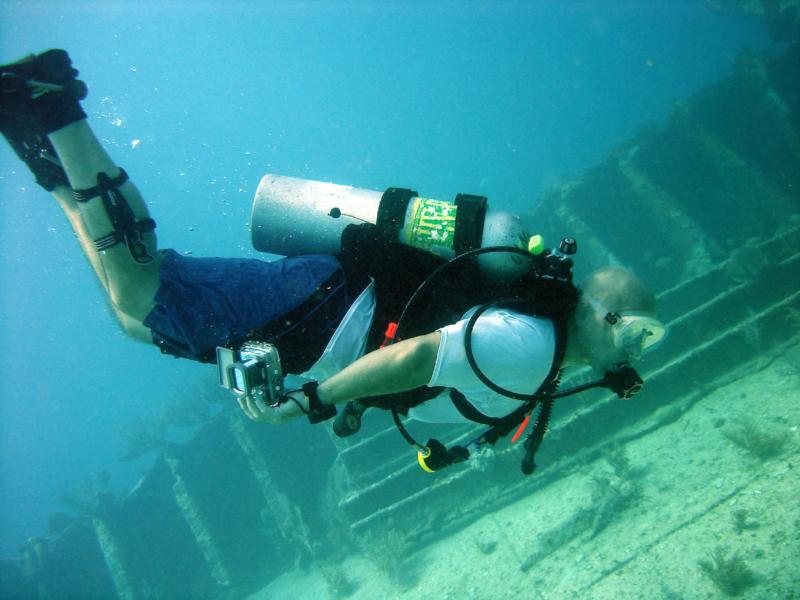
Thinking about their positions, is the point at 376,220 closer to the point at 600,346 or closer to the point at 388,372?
the point at 388,372

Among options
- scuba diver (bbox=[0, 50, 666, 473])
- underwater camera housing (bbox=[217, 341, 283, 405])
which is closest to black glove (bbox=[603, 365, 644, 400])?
scuba diver (bbox=[0, 50, 666, 473])

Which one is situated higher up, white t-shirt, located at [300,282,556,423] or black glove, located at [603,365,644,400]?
white t-shirt, located at [300,282,556,423]

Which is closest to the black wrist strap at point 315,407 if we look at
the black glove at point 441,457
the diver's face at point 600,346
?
the black glove at point 441,457

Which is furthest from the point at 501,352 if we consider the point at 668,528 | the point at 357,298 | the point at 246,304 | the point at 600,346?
the point at 668,528

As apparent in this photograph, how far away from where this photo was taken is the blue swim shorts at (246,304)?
2.96 metres

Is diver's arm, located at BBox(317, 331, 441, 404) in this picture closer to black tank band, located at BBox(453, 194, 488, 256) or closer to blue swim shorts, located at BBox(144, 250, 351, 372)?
blue swim shorts, located at BBox(144, 250, 351, 372)

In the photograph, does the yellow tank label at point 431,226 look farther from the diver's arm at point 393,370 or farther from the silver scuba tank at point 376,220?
the diver's arm at point 393,370

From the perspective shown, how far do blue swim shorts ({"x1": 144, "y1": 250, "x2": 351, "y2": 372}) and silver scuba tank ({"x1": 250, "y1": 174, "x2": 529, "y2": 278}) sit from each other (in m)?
0.36

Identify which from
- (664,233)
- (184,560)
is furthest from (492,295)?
(184,560)

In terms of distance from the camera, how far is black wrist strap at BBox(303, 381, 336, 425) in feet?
7.96

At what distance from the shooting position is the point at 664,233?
45.3 feet

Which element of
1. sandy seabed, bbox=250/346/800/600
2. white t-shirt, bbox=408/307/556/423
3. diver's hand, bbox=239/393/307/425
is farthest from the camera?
sandy seabed, bbox=250/346/800/600

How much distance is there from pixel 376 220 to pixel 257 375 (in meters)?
1.45

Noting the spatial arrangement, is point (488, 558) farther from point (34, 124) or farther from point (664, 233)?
point (664, 233)
